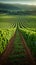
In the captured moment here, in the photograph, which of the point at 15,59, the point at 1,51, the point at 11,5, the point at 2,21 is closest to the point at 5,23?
the point at 2,21

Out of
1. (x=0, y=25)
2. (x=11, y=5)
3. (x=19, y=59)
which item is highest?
(x=11, y=5)

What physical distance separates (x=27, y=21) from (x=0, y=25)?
0.92m

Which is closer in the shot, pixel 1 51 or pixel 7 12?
pixel 1 51

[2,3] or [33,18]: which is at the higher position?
[2,3]

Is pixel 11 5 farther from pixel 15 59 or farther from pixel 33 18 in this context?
pixel 15 59

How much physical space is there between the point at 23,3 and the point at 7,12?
63cm

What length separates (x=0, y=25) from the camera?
8.30 m

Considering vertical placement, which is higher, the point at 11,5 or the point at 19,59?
the point at 11,5

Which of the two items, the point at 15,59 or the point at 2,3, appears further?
the point at 2,3

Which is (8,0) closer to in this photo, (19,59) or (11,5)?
(11,5)

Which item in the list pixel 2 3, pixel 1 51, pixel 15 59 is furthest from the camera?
pixel 2 3

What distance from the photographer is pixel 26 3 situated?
8.15 metres

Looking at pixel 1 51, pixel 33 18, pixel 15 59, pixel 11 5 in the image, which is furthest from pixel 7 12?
pixel 15 59

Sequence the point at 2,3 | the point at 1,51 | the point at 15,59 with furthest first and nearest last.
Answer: the point at 2,3 → the point at 1,51 → the point at 15,59
